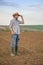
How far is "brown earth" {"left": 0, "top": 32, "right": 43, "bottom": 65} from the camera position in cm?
364

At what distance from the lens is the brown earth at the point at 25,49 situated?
3.64 metres

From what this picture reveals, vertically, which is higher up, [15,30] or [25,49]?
[15,30]

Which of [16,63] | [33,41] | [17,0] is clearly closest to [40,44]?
A: [33,41]

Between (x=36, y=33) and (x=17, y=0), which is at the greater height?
(x=17, y=0)

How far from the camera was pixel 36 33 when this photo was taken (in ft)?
12.0

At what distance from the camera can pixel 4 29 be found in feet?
11.9

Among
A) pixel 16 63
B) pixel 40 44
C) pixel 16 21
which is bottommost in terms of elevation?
pixel 16 63

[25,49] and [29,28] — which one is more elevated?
[29,28]

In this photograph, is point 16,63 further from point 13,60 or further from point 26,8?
point 26,8

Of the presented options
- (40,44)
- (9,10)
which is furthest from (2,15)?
(40,44)

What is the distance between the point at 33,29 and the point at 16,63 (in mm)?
482

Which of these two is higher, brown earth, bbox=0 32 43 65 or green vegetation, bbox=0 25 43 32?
green vegetation, bbox=0 25 43 32

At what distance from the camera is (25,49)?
368 centimetres

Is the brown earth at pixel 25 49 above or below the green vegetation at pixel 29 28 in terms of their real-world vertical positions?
below
